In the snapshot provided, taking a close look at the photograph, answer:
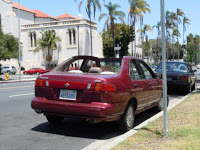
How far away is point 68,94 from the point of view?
540 centimetres

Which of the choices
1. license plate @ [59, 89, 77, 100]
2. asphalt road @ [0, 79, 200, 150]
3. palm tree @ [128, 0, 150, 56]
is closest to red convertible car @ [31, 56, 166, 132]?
license plate @ [59, 89, 77, 100]

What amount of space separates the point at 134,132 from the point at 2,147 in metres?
2.52

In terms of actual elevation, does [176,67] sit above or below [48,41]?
below

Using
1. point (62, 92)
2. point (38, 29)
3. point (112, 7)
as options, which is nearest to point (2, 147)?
point (62, 92)

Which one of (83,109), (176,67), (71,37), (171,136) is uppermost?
(71,37)

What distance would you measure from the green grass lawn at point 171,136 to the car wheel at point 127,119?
358 mm

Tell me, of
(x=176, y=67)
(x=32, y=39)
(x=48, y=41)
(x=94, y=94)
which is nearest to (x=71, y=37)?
(x=48, y=41)

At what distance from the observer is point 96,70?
6.16 metres

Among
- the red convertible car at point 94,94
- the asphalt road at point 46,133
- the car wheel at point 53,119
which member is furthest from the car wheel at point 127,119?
the car wheel at point 53,119

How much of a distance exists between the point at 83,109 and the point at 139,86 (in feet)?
5.62

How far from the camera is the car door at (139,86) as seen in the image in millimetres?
6115

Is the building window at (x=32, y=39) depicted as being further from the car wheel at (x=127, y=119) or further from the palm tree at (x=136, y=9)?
the car wheel at (x=127, y=119)

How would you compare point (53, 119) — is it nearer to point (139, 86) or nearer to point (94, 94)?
point (94, 94)

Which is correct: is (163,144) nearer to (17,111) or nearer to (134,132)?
(134,132)
